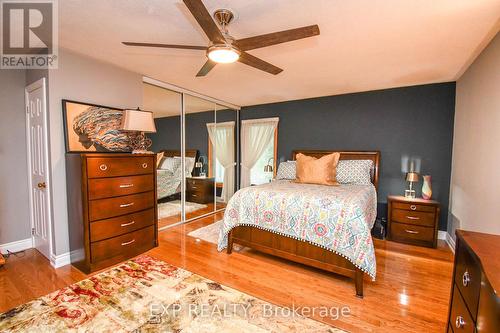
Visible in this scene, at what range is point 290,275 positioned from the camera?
239 centimetres

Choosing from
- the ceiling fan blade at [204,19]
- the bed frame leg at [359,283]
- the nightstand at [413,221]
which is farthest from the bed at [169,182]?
the nightstand at [413,221]

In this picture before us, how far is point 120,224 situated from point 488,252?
299 cm

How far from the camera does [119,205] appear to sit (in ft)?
8.34

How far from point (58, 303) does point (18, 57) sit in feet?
8.91

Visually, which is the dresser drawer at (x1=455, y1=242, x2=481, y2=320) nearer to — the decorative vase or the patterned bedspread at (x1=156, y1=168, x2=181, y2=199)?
the decorative vase

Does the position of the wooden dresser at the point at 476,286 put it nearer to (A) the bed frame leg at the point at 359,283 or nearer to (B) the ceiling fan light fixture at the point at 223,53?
(A) the bed frame leg at the point at 359,283

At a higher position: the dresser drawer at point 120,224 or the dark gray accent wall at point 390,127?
the dark gray accent wall at point 390,127

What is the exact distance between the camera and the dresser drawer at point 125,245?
7.80ft

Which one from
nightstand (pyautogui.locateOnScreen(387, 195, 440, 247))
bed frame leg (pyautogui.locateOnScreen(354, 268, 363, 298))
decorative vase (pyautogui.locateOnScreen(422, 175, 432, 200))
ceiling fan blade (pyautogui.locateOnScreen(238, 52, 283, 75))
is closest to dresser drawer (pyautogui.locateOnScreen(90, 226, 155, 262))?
ceiling fan blade (pyautogui.locateOnScreen(238, 52, 283, 75))

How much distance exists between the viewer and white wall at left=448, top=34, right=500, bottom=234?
6.62ft

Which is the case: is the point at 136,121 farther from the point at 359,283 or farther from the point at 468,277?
the point at 468,277

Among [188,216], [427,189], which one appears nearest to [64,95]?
[188,216]

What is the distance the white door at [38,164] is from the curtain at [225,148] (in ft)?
8.32

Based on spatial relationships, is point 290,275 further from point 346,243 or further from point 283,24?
point 283,24
